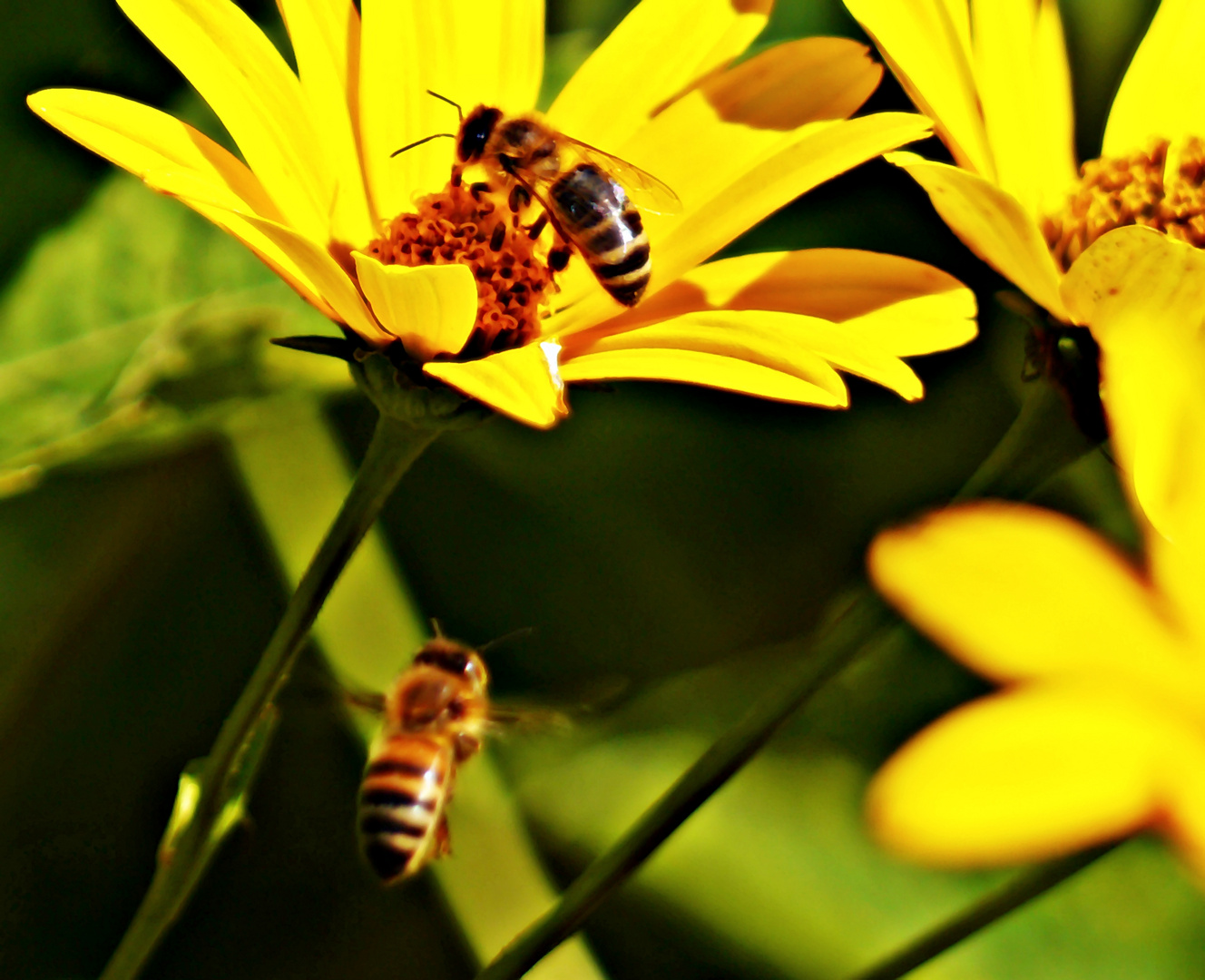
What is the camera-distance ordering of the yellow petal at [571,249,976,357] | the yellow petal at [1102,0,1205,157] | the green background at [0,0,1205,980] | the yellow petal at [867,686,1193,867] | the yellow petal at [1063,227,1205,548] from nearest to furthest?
1. the yellow petal at [867,686,1193,867]
2. the yellow petal at [1063,227,1205,548]
3. the yellow petal at [571,249,976,357]
4. the yellow petal at [1102,0,1205,157]
5. the green background at [0,0,1205,980]

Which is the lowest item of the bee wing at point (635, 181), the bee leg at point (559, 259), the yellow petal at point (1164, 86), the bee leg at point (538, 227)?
the bee leg at point (559, 259)

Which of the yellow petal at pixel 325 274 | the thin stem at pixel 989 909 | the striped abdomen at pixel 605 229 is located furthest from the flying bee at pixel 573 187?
the thin stem at pixel 989 909

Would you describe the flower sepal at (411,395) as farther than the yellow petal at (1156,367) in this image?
Yes

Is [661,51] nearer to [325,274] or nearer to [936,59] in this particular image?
[936,59]

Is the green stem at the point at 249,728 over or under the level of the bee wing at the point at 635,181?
under

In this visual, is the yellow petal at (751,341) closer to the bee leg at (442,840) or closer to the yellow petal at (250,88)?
the yellow petal at (250,88)

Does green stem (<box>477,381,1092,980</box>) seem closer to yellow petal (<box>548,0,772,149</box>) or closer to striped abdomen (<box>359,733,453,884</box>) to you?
striped abdomen (<box>359,733,453,884</box>)

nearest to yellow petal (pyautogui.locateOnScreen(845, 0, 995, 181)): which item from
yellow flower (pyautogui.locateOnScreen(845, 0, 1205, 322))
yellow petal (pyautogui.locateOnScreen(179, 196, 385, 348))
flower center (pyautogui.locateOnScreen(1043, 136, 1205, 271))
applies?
yellow flower (pyautogui.locateOnScreen(845, 0, 1205, 322))
